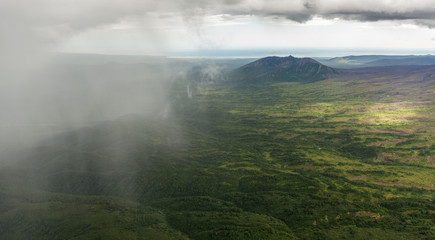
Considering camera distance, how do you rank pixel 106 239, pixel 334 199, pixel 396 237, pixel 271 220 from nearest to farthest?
pixel 396 237, pixel 106 239, pixel 271 220, pixel 334 199

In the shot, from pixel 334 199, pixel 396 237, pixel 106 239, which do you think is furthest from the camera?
pixel 334 199

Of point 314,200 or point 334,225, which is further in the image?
point 314,200

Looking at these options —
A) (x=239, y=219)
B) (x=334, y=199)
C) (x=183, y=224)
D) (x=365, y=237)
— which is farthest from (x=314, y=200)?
(x=183, y=224)

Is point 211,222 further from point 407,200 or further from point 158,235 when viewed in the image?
point 407,200

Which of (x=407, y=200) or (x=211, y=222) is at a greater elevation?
(x=407, y=200)

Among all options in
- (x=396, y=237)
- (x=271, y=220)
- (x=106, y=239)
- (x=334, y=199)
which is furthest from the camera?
(x=334, y=199)

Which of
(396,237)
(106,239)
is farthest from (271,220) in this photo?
(106,239)

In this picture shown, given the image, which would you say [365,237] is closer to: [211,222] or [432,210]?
[432,210]

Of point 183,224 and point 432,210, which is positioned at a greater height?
point 432,210

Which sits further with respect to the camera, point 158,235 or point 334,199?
point 334,199
